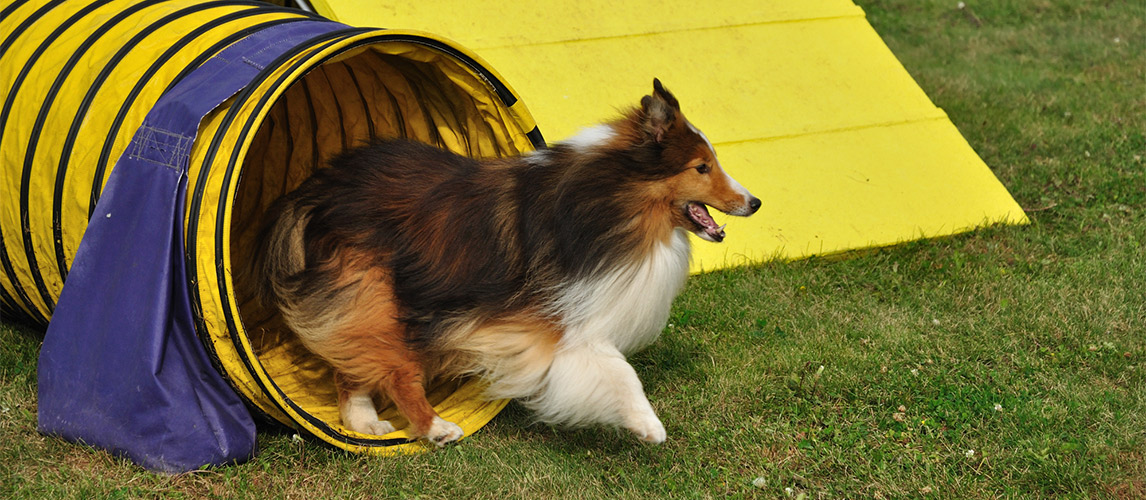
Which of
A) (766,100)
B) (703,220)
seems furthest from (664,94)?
(766,100)

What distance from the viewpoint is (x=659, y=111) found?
3746 mm

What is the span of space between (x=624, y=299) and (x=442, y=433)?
937 mm

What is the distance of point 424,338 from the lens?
161 inches

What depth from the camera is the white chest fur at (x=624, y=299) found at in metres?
3.86

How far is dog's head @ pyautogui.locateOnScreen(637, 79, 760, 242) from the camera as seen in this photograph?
12.3ft

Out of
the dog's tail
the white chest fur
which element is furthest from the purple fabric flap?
the white chest fur

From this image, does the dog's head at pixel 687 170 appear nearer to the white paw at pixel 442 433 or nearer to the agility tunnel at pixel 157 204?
the agility tunnel at pixel 157 204

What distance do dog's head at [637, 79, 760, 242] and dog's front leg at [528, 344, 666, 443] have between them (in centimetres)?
62

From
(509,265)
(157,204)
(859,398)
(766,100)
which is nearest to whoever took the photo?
(157,204)

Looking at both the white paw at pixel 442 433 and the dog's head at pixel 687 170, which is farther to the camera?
the white paw at pixel 442 433

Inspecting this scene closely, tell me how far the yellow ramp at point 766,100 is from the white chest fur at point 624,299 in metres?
1.80

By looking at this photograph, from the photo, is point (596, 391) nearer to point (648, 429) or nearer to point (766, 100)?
point (648, 429)

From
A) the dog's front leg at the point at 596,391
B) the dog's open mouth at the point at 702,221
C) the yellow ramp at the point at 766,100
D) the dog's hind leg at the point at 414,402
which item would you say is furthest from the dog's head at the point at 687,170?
the yellow ramp at the point at 766,100

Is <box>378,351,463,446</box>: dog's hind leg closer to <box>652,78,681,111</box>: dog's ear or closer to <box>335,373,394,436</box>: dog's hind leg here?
<box>335,373,394,436</box>: dog's hind leg
